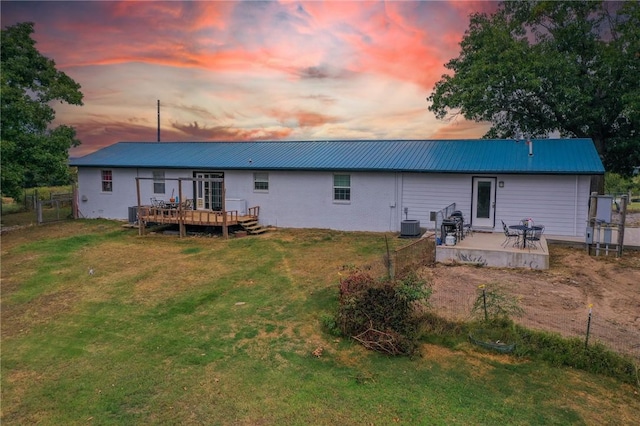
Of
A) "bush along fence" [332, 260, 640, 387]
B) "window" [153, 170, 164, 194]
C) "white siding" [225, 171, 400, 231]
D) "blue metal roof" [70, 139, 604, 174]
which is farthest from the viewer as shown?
"window" [153, 170, 164, 194]

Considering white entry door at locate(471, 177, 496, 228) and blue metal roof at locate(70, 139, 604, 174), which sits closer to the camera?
blue metal roof at locate(70, 139, 604, 174)

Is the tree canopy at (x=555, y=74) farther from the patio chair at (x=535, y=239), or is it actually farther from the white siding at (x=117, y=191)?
the white siding at (x=117, y=191)

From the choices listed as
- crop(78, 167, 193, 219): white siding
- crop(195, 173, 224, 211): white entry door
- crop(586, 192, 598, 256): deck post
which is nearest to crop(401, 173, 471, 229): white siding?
crop(586, 192, 598, 256): deck post

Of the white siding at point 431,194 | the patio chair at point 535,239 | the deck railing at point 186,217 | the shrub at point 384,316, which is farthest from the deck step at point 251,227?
the shrub at point 384,316

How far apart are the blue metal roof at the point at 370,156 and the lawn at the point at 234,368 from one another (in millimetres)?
8198

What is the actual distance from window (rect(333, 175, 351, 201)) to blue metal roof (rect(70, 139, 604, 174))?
1.85 feet

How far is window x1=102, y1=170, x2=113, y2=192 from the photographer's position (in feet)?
70.0

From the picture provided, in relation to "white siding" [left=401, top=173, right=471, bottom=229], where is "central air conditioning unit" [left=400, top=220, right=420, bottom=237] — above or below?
below

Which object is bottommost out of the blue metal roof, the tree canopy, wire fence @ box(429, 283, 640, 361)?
wire fence @ box(429, 283, 640, 361)

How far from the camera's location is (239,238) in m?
16.4

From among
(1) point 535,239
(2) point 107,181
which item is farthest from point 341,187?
(2) point 107,181

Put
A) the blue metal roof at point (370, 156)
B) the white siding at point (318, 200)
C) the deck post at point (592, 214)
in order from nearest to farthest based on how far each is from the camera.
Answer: the deck post at point (592, 214) → the blue metal roof at point (370, 156) → the white siding at point (318, 200)

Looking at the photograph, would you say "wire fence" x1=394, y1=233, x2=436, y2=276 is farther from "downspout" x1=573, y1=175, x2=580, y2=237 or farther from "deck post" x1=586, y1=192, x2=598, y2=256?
"downspout" x1=573, y1=175, x2=580, y2=237

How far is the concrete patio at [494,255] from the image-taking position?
1095cm
